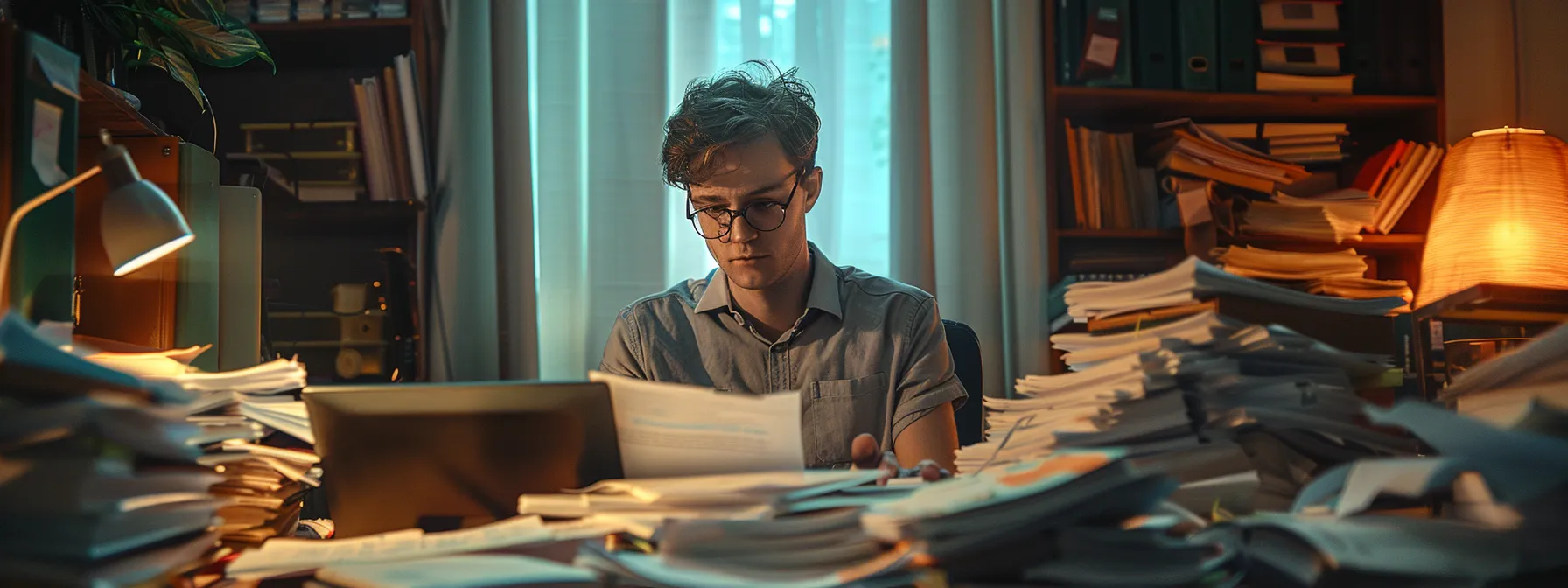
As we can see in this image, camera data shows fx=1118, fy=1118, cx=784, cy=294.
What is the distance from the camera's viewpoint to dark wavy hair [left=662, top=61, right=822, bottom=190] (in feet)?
6.14

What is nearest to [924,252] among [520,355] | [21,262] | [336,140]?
[520,355]

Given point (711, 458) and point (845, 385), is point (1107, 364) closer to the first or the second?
point (711, 458)

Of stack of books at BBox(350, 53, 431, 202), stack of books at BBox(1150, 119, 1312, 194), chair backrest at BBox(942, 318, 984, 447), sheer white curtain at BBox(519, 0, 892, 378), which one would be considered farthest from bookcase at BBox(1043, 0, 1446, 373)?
stack of books at BBox(350, 53, 431, 202)

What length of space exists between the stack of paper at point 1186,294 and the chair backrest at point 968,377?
102 cm

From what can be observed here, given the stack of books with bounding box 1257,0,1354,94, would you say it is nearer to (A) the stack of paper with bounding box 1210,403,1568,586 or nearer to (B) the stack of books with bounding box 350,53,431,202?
(B) the stack of books with bounding box 350,53,431,202

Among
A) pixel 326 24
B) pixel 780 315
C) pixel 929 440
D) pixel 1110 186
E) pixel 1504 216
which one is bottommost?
pixel 929 440

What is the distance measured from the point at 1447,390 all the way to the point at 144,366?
1.14 m

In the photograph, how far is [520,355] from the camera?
269 centimetres

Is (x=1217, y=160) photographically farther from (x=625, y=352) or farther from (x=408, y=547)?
(x=408, y=547)

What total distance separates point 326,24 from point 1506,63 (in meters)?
3.11

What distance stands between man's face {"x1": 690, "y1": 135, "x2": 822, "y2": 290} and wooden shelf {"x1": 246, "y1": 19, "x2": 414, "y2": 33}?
118 centimetres

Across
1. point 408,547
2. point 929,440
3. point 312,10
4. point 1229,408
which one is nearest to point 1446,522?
point 1229,408

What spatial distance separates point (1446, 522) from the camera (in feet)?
2.28

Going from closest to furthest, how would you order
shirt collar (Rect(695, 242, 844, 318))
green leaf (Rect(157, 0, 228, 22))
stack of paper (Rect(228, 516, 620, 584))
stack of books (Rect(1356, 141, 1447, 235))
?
Answer: stack of paper (Rect(228, 516, 620, 584))
green leaf (Rect(157, 0, 228, 22))
shirt collar (Rect(695, 242, 844, 318))
stack of books (Rect(1356, 141, 1447, 235))
